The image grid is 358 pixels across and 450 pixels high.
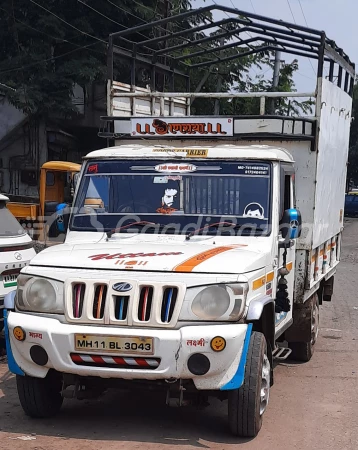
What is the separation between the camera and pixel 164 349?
4.82 m

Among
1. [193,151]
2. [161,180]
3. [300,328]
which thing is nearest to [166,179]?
[161,180]

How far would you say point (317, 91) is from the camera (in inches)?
303

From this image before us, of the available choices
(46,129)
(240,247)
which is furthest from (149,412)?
(46,129)

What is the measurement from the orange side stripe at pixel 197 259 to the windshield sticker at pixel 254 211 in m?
0.59

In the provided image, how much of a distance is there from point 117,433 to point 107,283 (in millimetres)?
1212

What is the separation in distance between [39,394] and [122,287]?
1.20 meters

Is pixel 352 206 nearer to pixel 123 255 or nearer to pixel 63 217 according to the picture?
pixel 63 217

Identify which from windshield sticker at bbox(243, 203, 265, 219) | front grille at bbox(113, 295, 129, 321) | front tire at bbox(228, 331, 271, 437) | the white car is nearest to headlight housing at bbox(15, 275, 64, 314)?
front grille at bbox(113, 295, 129, 321)

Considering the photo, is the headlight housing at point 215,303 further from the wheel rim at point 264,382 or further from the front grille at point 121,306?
the wheel rim at point 264,382

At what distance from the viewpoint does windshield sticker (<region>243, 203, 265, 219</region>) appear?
616cm

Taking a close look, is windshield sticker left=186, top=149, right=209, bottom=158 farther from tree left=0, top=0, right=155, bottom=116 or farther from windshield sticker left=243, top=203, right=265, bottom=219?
tree left=0, top=0, right=155, bottom=116

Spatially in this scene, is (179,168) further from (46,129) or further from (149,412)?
(46,129)

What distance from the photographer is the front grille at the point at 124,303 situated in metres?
4.91

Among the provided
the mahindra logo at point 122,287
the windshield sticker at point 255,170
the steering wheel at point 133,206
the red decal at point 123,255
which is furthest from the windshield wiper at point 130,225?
the mahindra logo at point 122,287
